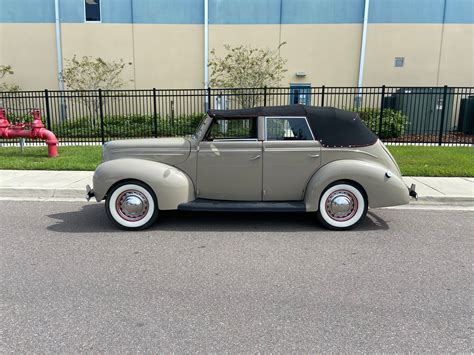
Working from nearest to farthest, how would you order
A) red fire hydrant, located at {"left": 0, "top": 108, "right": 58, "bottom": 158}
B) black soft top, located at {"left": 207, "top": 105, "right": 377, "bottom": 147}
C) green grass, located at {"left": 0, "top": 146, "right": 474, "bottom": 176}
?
black soft top, located at {"left": 207, "top": 105, "right": 377, "bottom": 147} → green grass, located at {"left": 0, "top": 146, "right": 474, "bottom": 176} → red fire hydrant, located at {"left": 0, "top": 108, "right": 58, "bottom": 158}

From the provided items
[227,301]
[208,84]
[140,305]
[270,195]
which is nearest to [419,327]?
[227,301]

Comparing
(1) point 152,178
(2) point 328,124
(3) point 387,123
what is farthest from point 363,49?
(1) point 152,178

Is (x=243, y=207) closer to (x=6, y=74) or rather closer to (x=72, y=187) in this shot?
(x=72, y=187)

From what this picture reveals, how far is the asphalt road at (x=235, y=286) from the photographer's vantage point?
270 cm

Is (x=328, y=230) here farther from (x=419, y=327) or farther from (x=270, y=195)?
(x=419, y=327)

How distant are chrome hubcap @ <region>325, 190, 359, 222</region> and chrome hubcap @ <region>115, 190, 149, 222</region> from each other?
8.27 ft

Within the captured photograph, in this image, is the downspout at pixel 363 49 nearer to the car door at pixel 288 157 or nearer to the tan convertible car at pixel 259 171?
the tan convertible car at pixel 259 171

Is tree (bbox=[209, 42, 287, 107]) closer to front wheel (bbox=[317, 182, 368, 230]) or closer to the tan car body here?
the tan car body

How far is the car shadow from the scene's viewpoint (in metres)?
5.12

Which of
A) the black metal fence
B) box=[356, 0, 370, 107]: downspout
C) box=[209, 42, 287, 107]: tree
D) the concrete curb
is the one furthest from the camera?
box=[356, 0, 370, 107]: downspout

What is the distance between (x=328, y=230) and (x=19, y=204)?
5221 millimetres

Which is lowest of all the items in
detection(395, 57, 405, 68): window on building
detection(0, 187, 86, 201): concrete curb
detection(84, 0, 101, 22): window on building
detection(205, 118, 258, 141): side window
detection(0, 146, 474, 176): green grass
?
detection(0, 187, 86, 201): concrete curb

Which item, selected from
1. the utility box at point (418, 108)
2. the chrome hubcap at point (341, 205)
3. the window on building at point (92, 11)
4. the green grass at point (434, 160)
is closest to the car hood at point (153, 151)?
the chrome hubcap at point (341, 205)

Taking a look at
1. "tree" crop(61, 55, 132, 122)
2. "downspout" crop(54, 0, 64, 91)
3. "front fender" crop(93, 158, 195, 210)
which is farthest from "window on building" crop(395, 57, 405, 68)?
"downspout" crop(54, 0, 64, 91)
